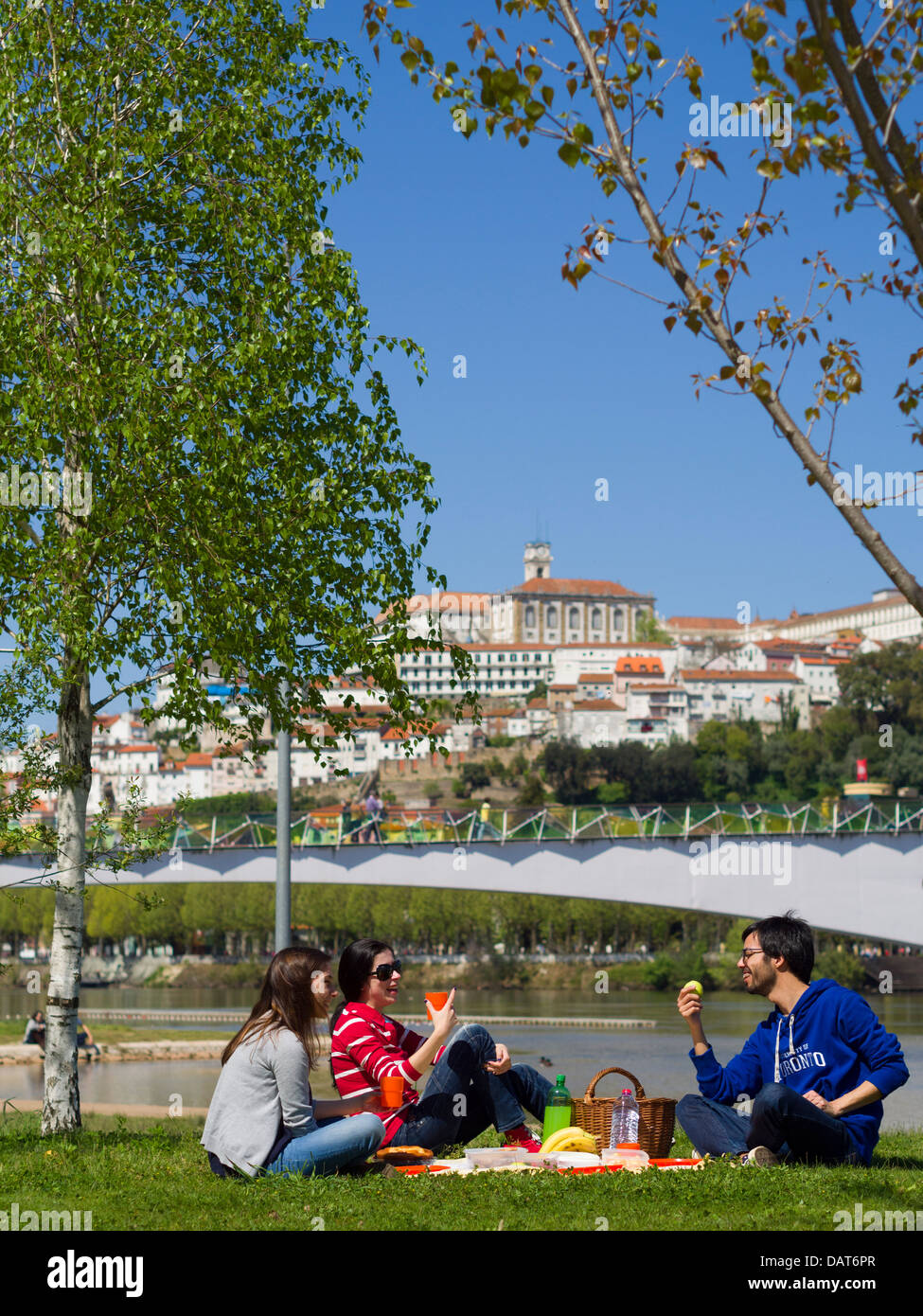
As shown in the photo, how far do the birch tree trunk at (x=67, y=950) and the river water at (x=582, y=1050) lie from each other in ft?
25.7

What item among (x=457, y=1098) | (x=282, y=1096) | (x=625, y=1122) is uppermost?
(x=282, y=1096)

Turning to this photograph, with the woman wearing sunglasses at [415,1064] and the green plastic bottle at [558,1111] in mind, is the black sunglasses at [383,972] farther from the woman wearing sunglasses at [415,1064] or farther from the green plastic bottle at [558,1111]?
the green plastic bottle at [558,1111]

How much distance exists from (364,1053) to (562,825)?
21282 millimetres

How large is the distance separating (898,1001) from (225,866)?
30186 millimetres

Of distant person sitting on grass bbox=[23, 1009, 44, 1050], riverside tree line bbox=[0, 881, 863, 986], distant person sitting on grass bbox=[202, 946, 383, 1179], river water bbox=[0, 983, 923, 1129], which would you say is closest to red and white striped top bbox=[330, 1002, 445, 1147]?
distant person sitting on grass bbox=[202, 946, 383, 1179]

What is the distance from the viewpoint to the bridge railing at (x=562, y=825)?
2548 centimetres

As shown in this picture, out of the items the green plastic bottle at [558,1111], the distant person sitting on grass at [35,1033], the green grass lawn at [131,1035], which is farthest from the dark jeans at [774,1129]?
the green grass lawn at [131,1035]

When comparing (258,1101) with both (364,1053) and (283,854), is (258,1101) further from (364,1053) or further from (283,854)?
(283,854)

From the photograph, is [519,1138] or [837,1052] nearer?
[837,1052]

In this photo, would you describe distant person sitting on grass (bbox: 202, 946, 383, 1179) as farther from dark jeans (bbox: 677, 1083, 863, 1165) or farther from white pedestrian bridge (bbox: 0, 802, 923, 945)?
white pedestrian bridge (bbox: 0, 802, 923, 945)

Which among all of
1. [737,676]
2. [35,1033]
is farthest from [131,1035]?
[737,676]

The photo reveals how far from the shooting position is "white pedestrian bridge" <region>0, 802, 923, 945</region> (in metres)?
25.3

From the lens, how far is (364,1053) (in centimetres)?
667
